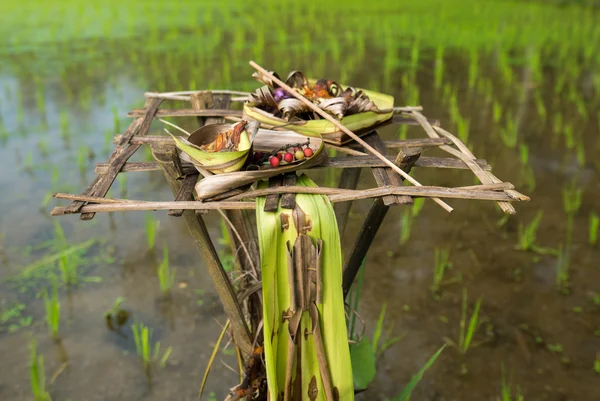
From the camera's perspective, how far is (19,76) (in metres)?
4.30

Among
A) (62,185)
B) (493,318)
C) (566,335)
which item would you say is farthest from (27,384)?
(566,335)

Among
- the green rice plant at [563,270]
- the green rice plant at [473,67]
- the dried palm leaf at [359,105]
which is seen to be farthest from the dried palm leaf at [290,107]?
the green rice plant at [473,67]

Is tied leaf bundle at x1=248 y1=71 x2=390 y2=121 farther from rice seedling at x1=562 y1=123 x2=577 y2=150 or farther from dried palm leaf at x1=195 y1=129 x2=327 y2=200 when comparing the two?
rice seedling at x1=562 y1=123 x2=577 y2=150

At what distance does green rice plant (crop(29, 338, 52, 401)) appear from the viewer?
5.53 ft

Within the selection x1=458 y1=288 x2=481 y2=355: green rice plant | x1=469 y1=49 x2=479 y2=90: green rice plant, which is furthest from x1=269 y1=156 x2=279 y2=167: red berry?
x1=469 y1=49 x2=479 y2=90: green rice plant

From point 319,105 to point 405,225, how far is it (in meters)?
1.34

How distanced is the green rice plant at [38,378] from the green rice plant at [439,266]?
155cm

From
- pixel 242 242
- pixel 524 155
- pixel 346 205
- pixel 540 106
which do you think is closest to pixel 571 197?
pixel 524 155

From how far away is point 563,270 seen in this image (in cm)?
235

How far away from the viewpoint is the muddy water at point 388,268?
76.8 inches

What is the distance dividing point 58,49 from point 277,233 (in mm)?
4695

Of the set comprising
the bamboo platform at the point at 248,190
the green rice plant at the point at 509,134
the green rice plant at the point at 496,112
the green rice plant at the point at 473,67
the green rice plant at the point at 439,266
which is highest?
the bamboo platform at the point at 248,190

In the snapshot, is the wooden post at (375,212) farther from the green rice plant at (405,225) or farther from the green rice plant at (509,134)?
the green rice plant at (509,134)

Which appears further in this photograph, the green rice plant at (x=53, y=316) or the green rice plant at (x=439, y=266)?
the green rice plant at (x=439, y=266)
